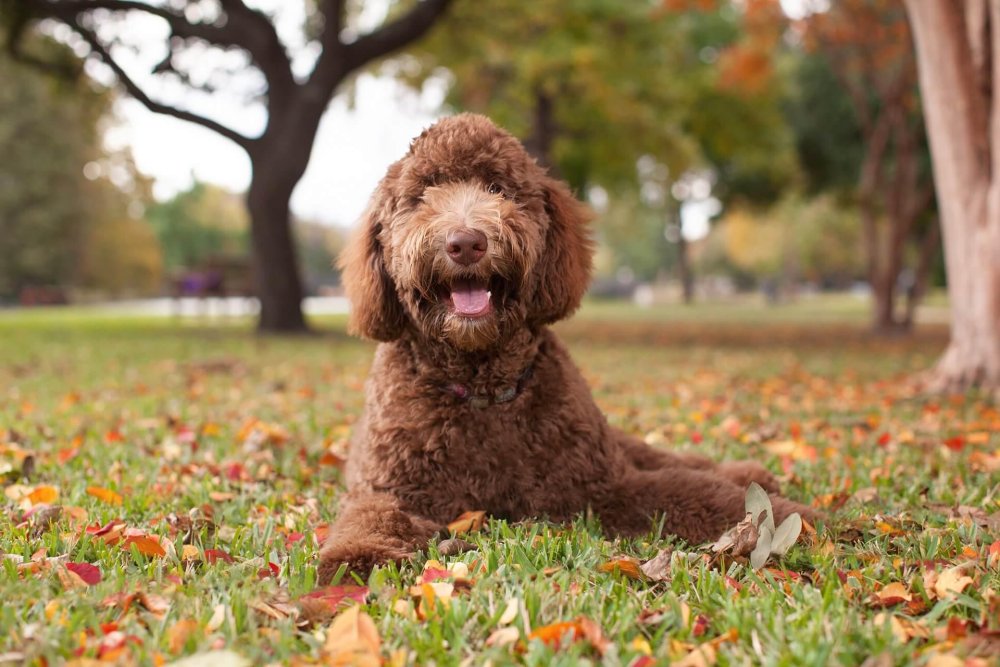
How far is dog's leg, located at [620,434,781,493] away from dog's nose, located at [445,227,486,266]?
4.52ft

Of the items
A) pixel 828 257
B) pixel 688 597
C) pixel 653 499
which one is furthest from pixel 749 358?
pixel 828 257

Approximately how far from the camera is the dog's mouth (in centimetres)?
281

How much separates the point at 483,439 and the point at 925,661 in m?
1.59

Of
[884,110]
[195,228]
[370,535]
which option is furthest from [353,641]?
[195,228]

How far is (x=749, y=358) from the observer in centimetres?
1104

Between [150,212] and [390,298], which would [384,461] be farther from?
[150,212]

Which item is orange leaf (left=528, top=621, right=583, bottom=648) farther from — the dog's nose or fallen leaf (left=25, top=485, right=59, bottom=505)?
fallen leaf (left=25, top=485, right=59, bottom=505)

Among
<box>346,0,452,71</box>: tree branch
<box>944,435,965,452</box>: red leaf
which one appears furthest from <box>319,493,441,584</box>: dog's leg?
<box>346,0,452,71</box>: tree branch

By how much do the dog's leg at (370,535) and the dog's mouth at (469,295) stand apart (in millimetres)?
747

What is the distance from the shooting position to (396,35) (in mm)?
14062

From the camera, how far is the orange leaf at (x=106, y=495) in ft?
11.4

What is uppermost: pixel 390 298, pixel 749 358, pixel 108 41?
pixel 108 41

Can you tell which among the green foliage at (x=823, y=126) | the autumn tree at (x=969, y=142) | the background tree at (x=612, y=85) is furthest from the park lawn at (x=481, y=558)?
the green foliage at (x=823, y=126)

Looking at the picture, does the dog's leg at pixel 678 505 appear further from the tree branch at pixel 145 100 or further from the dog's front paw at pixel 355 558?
the tree branch at pixel 145 100
